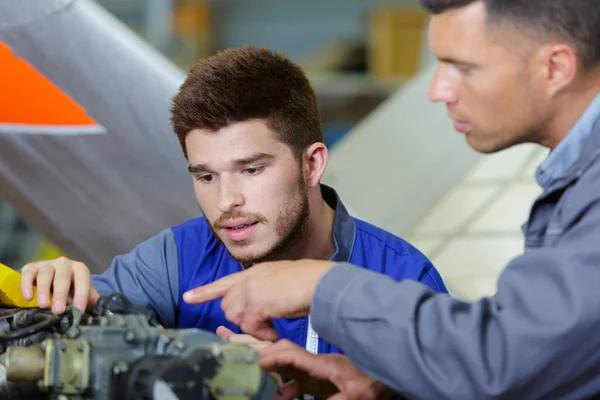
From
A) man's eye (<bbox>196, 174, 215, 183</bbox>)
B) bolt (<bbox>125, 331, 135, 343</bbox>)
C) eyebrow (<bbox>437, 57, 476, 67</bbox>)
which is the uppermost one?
eyebrow (<bbox>437, 57, 476, 67</bbox>)

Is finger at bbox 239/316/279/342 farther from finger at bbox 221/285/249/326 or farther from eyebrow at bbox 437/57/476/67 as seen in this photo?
eyebrow at bbox 437/57/476/67

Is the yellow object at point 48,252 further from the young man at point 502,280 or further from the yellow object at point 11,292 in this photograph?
the young man at point 502,280

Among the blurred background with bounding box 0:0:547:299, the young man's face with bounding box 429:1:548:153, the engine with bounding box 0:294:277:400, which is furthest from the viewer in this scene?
the blurred background with bounding box 0:0:547:299

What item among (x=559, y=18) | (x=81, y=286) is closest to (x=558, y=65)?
(x=559, y=18)

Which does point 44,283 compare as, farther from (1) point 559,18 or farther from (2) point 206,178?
(1) point 559,18

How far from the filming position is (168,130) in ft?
5.90

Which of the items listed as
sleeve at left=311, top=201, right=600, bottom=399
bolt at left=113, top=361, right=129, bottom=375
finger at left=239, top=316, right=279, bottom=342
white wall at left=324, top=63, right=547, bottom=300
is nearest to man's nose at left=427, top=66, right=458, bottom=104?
sleeve at left=311, top=201, right=600, bottom=399

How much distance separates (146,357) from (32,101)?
3.96ft

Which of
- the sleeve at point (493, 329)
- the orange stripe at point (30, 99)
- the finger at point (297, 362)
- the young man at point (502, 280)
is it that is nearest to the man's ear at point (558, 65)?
the young man at point (502, 280)

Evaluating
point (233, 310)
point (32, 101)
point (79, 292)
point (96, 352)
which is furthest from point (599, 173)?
point (32, 101)

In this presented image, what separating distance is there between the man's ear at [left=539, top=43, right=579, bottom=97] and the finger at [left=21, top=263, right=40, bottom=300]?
0.66 m

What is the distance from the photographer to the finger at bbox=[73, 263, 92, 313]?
1.00 m

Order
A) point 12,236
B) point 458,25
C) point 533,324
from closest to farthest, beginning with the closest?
point 533,324 < point 458,25 < point 12,236

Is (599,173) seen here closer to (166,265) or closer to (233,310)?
(233,310)
